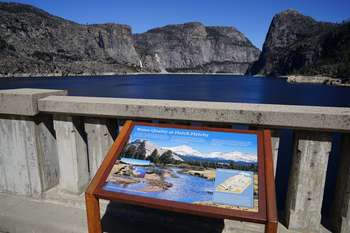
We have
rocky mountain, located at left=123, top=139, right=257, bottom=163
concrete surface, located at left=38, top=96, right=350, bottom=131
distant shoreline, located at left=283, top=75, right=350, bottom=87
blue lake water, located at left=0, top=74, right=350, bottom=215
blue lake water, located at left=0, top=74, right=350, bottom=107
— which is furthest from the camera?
distant shoreline, located at left=283, top=75, right=350, bottom=87

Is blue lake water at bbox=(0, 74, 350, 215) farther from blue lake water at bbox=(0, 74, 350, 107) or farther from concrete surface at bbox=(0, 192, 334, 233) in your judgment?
concrete surface at bbox=(0, 192, 334, 233)

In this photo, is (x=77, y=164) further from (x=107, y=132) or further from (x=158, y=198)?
(x=158, y=198)

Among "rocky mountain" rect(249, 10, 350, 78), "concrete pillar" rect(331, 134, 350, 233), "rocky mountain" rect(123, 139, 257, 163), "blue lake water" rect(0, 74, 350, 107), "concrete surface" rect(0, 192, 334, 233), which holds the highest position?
"rocky mountain" rect(249, 10, 350, 78)

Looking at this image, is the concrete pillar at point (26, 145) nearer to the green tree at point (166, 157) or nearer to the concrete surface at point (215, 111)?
the concrete surface at point (215, 111)

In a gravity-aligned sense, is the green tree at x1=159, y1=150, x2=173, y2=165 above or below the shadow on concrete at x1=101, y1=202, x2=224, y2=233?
above

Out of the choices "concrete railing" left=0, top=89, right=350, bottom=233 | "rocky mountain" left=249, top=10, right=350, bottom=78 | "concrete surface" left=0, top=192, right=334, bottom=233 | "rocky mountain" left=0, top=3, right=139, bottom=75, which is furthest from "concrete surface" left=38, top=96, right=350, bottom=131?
"rocky mountain" left=0, top=3, right=139, bottom=75

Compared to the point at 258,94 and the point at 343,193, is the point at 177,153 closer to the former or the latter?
the point at 343,193

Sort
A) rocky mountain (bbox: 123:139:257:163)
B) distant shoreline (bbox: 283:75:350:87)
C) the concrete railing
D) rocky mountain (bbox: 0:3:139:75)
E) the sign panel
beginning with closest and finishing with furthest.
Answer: the sign panel, rocky mountain (bbox: 123:139:257:163), the concrete railing, distant shoreline (bbox: 283:75:350:87), rocky mountain (bbox: 0:3:139:75)

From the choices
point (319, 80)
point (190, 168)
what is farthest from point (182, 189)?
point (319, 80)
